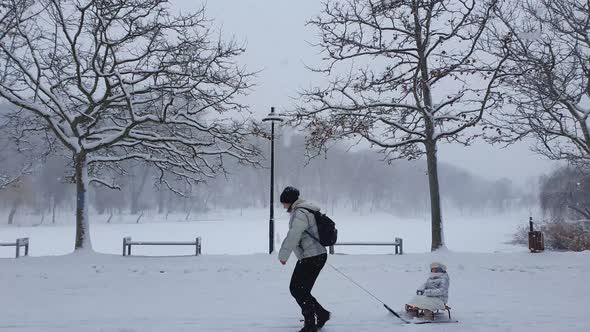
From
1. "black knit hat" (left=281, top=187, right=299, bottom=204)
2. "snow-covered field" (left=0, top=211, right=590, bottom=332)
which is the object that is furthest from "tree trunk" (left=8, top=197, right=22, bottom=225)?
"black knit hat" (left=281, top=187, right=299, bottom=204)

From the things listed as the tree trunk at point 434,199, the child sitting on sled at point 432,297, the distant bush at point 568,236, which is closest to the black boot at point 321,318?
the child sitting on sled at point 432,297

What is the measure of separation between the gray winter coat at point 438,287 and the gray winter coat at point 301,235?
6.28ft

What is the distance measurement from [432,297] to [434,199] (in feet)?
32.0

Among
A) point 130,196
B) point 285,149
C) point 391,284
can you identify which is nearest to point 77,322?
point 391,284

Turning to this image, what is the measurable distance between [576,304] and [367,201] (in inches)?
2904

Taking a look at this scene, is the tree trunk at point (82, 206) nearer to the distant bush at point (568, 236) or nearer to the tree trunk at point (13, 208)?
the distant bush at point (568, 236)

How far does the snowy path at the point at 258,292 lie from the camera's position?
22.9 feet

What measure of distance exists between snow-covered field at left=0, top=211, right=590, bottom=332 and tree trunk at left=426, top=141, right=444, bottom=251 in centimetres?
107

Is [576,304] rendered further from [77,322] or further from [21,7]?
[21,7]

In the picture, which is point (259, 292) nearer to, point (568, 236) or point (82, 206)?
point (82, 206)

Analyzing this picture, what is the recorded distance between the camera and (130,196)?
68.6 m

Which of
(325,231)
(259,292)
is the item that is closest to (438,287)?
(325,231)

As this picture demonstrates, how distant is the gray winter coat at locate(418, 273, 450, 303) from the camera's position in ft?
22.7

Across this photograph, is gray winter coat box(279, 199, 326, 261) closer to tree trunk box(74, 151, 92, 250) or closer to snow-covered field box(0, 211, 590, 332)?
snow-covered field box(0, 211, 590, 332)
